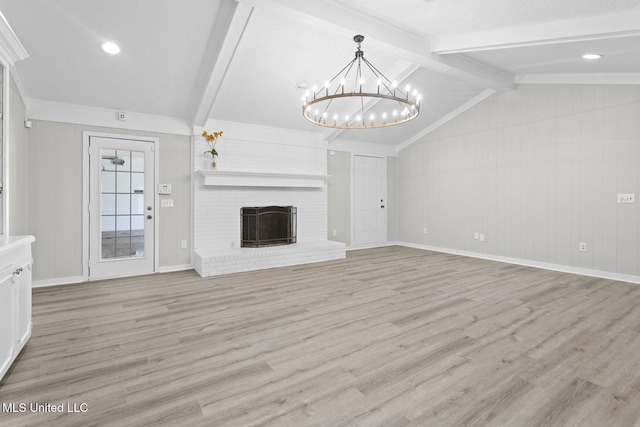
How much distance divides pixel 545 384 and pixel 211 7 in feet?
13.2

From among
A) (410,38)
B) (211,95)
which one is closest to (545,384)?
(410,38)

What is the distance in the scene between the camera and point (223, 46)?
3.32 metres

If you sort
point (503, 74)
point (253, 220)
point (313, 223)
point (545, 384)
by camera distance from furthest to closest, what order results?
point (313, 223), point (253, 220), point (503, 74), point (545, 384)

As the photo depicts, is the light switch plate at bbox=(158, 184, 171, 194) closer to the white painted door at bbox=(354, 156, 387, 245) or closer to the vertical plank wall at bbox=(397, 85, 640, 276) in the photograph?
the white painted door at bbox=(354, 156, 387, 245)

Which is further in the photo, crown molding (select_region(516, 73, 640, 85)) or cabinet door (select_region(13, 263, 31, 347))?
crown molding (select_region(516, 73, 640, 85))

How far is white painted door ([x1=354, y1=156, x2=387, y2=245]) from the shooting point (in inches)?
279

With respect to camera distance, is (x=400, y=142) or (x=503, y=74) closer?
(x=503, y=74)

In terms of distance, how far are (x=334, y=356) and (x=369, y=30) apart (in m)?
3.22

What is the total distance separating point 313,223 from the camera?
6273 mm

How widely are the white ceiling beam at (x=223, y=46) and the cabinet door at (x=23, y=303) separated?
8.73 feet

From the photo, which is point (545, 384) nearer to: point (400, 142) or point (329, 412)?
point (329, 412)

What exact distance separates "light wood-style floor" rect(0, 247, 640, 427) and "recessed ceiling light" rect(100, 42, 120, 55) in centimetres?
274

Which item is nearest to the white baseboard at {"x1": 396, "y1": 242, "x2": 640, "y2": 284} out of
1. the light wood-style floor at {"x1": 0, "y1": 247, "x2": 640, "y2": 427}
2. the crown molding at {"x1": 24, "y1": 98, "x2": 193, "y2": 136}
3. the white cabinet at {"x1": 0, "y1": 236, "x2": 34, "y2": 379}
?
the light wood-style floor at {"x1": 0, "y1": 247, "x2": 640, "y2": 427}

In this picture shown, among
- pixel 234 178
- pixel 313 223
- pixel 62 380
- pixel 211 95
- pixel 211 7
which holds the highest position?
pixel 211 7
